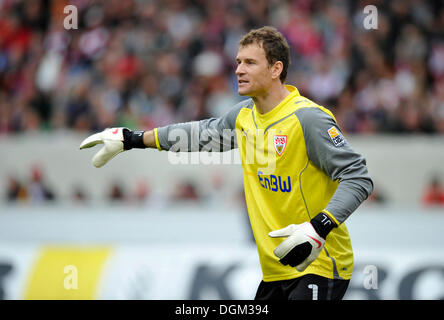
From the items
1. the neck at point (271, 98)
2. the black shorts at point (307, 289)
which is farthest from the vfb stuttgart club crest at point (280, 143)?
the black shorts at point (307, 289)

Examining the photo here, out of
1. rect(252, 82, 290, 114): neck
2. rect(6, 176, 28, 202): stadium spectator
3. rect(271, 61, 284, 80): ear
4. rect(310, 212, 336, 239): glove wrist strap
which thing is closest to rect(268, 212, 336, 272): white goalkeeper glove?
rect(310, 212, 336, 239): glove wrist strap

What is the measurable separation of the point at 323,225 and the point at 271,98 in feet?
3.41

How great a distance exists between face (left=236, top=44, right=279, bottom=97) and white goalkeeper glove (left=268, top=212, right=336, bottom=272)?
3.30ft

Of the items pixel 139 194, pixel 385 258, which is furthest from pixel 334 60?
pixel 385 258

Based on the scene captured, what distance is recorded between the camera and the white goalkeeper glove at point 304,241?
4426 millimetres

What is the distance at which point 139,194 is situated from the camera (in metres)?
12.2

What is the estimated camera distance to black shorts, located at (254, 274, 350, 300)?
4.81m

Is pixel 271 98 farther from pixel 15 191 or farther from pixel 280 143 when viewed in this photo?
pixel 15 191

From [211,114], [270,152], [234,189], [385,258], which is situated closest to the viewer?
[270,152]

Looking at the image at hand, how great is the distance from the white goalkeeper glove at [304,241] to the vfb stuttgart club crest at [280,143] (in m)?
0.58

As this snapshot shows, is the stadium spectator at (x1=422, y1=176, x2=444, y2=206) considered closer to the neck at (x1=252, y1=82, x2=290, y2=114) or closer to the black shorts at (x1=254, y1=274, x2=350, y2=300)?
the black shorts at (x1=254, y1=274, x2=350, y2=300)

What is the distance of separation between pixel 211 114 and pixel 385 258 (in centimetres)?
533
